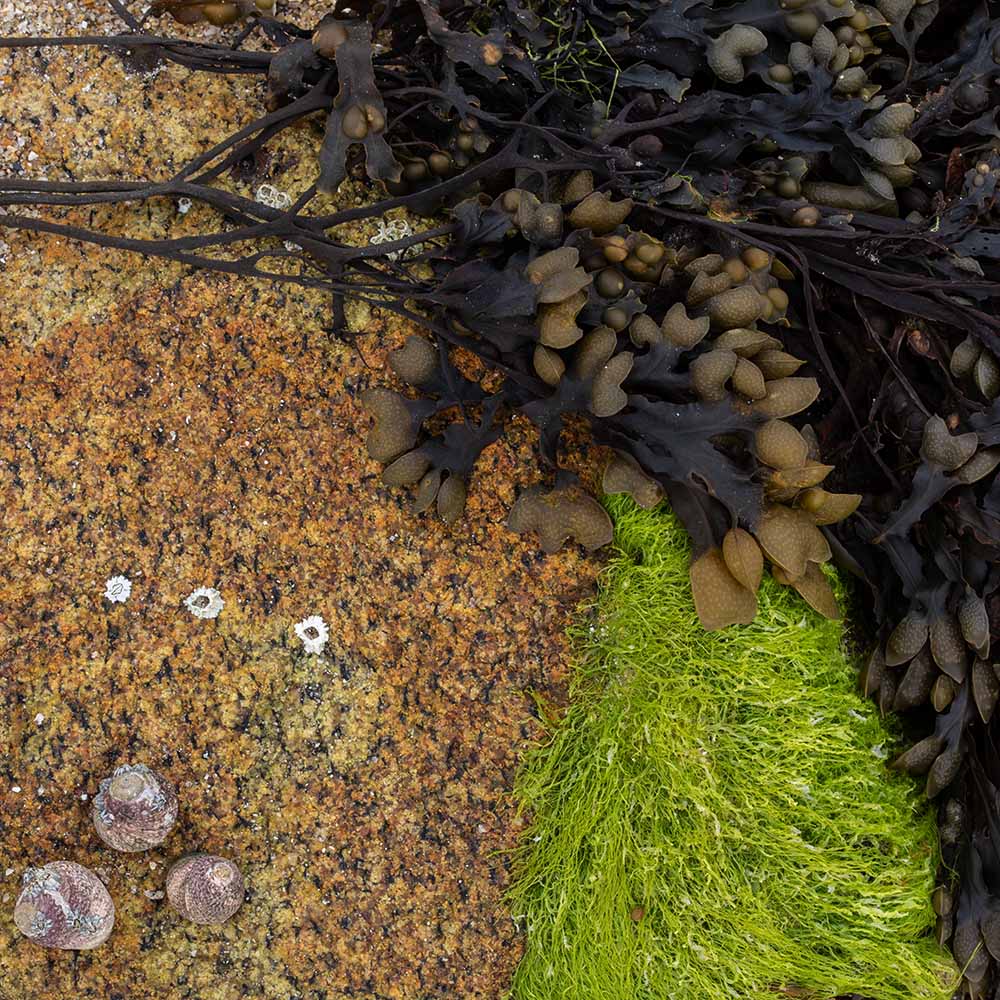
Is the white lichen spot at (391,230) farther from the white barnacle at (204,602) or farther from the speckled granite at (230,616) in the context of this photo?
the white barnacle at (204,602)

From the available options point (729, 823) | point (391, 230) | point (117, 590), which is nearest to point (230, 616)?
point (117, 590)

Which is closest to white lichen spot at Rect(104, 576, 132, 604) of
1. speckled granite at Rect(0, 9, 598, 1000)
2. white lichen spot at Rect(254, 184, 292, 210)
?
speckled granite at Rect(0, 9, 598, 1000)

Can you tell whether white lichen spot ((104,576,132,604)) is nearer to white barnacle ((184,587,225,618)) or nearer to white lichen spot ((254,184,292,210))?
white barnacle ((184,587,225,618))

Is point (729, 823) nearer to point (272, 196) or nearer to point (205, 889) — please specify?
point (205, 889)

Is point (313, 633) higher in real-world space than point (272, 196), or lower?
lower

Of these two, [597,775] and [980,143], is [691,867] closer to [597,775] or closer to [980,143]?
[597,775]

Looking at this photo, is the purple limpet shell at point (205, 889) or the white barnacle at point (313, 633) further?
the white barnacle at point (313, 633)

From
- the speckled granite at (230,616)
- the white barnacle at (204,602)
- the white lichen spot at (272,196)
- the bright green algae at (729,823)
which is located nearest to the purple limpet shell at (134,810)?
the speckled granite at (230,616)
